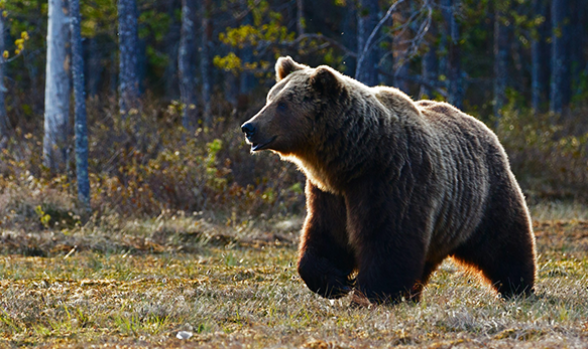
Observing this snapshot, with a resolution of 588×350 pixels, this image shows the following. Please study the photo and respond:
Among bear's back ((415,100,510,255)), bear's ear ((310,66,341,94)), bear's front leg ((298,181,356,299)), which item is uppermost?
bear's ear ((310,66,341,94))

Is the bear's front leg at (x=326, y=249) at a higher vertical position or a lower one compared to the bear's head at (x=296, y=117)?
lower

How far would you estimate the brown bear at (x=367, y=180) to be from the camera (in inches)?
187

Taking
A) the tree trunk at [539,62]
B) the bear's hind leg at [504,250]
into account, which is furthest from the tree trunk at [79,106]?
the tree trunk at [539,62]

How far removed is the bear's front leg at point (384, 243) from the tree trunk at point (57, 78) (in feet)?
23.3

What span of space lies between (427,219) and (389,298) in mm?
621

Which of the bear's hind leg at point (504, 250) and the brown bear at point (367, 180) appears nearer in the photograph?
the brown bear at point (367, 180)

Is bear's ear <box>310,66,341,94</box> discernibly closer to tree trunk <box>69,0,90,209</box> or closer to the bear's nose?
the bear's nose

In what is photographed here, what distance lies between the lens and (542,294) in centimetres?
562

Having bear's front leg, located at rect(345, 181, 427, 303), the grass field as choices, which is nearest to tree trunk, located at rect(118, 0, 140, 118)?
the grass field

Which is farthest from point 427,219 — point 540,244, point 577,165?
point 577,165

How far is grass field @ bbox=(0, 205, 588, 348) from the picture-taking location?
12.9 ft

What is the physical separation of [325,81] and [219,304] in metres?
1.69

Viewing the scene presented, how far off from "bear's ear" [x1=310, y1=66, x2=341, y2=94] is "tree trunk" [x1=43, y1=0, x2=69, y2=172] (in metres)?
6.72

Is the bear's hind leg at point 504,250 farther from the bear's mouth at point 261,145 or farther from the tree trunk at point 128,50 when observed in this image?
the tree trunk at point 128,50
